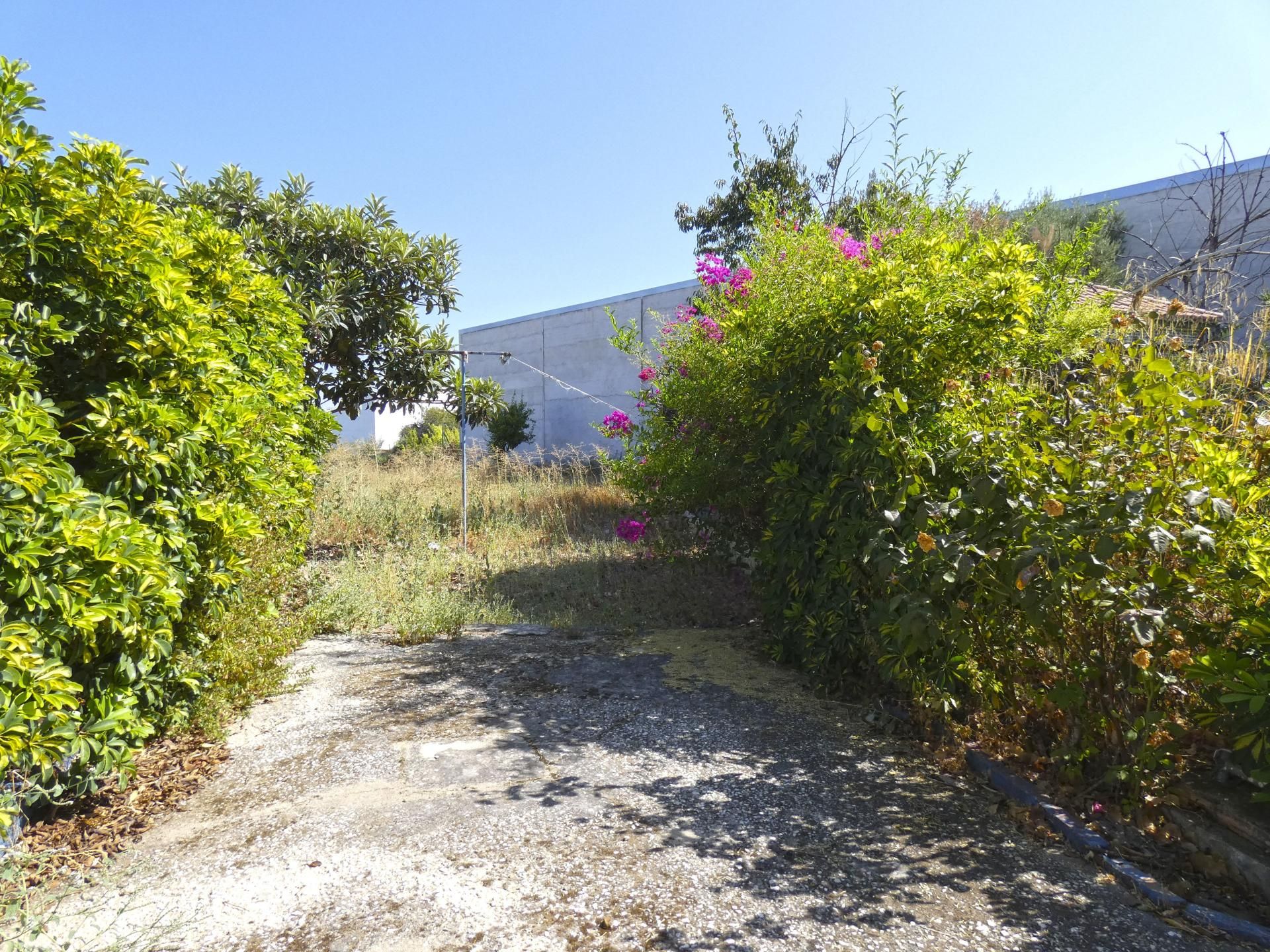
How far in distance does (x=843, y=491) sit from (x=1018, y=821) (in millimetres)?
1572

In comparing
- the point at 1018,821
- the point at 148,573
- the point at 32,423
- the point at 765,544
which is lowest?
the point at 1018,821

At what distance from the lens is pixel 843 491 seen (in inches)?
147

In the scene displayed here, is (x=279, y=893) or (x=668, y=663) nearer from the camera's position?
(x=279, y=893)

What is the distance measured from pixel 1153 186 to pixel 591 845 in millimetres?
19318

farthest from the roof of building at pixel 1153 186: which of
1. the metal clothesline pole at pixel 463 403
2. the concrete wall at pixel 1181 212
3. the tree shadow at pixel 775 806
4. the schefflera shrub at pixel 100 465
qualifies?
the schefflera shrub at pixel 100 465

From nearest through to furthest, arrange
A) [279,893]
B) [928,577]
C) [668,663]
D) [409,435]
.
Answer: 1. [279,893]
2. [928,577]
3. [668,663]
4. [409,435]

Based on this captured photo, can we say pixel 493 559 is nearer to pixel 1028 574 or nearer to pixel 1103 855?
pixel 1028 574

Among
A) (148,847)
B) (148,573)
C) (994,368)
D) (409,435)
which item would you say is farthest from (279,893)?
(409,435)

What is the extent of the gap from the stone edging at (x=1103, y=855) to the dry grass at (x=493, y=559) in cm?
299

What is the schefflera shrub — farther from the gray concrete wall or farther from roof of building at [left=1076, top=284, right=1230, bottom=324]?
the gray concrete wall

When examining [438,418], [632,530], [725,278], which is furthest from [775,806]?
[438,418]

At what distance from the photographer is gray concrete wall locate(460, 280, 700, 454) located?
18750mm

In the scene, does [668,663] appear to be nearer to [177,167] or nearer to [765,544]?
[765,544]

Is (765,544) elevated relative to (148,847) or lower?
elevated
